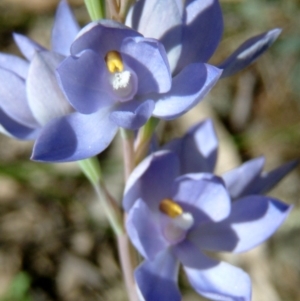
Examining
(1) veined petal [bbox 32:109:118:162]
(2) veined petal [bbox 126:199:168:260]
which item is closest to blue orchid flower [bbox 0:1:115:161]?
(1) veined petal [bbox 32:109:118:162]

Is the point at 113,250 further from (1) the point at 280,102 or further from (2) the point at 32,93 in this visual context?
(2) the point at 32,93

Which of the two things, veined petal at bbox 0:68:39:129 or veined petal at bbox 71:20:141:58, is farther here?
veined petal at bbox 0:68:39:129

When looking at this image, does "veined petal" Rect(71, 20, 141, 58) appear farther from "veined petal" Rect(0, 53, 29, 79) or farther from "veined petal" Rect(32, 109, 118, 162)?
"veined petal" Rect(0, 53, 29, 79)

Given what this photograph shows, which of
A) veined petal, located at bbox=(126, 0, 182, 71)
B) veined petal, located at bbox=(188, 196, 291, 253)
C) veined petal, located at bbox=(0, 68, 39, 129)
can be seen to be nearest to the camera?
veined petal, located at bbox=(126, 0, 182, 71)

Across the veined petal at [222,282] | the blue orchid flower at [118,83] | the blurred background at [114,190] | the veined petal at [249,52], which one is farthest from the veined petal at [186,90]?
the blurred background at [114,190]

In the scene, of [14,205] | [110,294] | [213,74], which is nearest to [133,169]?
[213,74]

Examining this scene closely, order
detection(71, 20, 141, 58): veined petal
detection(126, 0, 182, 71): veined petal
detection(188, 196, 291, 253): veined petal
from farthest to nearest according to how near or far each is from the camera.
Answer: detection(188, 196, 291, 253): veined petal → detection(126, 0, 182, 71): veined petal → detection(71, 20, 141, 58): veined petal

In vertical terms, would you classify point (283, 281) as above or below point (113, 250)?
below
